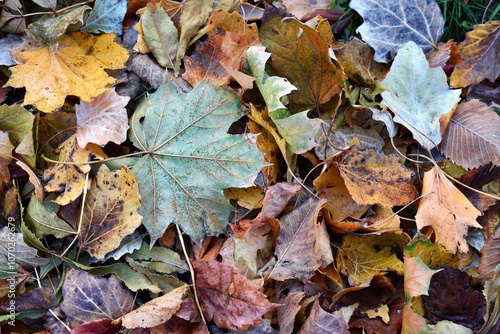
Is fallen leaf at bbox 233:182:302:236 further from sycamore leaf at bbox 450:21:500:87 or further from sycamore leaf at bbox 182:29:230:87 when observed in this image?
sycamore leaf at bbox 450:21:500:87

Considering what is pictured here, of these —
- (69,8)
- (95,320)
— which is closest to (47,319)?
(95,320)

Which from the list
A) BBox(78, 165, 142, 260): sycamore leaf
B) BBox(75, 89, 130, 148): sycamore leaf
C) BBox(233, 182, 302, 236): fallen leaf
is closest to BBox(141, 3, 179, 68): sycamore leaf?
BBox(75, 89, 130, 148): sycamore leaf

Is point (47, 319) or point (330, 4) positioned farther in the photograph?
point (330, 4)

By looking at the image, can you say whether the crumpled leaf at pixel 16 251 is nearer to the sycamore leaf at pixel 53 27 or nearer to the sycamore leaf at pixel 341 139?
the sycamore leaf at pixel 53 27

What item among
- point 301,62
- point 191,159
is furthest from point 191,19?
point 191,159

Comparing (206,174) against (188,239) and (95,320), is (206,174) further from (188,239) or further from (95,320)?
(95,320)

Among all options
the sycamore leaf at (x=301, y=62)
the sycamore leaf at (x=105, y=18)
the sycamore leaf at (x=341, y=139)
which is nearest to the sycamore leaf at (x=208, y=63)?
the sycamore leaf at (x=301, y=62)
